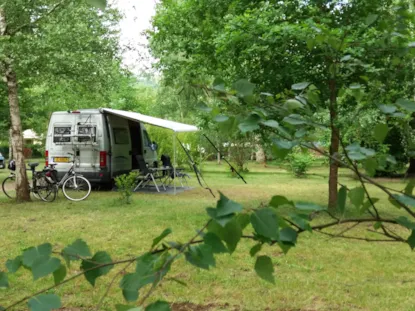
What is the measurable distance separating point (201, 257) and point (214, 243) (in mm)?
39

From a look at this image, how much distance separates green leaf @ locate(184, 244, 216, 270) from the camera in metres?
0.82

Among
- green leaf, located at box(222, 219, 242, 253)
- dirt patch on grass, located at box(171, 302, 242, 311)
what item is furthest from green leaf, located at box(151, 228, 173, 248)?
dirt patch on grass, located at box(171, 302, 242, 311)

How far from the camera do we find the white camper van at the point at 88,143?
11.8 m

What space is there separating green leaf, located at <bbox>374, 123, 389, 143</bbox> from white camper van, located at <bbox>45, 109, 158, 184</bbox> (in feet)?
36.6

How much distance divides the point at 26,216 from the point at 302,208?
8085 millimetres

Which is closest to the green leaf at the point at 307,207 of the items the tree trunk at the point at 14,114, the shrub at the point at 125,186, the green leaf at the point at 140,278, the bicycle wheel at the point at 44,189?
the green leaf at the point at 140,278

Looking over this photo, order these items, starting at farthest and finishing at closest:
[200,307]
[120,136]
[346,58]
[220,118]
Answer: [120,136] < [200,307] < [346,58] < [220,118]

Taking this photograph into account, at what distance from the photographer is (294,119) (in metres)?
1.04

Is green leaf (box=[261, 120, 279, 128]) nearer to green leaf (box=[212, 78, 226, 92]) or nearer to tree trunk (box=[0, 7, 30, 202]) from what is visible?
green leaf (box=[212, 78, 226, 92])

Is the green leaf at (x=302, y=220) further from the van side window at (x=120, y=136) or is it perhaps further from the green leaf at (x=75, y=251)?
the van side window at (x=120, y=136)

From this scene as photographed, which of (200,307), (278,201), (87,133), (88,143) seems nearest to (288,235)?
(278,201)

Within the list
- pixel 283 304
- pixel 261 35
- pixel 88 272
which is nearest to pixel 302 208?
pixel 88 272

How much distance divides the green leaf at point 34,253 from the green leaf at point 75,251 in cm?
5

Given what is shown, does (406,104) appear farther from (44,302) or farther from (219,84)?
(44,302)
